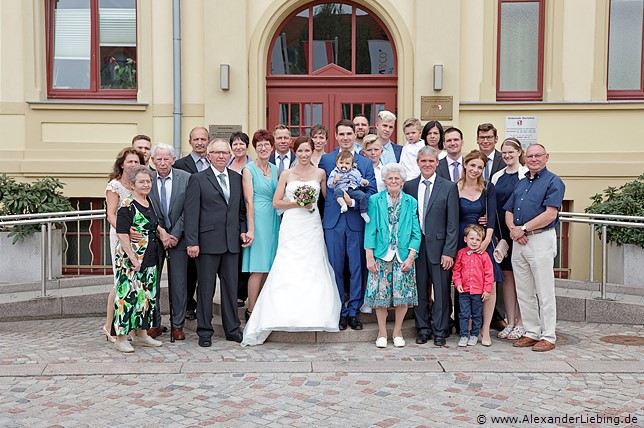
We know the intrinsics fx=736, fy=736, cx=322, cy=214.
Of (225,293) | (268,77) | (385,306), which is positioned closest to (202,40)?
(268,77)

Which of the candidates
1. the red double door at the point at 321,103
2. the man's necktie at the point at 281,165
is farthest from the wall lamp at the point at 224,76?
the man's necktie at the point at 281,165

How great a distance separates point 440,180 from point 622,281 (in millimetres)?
3705

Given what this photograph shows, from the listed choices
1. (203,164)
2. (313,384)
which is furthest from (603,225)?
(203,164)

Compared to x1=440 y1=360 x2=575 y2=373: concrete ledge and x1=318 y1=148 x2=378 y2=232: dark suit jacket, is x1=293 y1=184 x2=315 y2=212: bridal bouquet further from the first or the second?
x1=440 y1=360 x2=575 y2=373: concrete ledge

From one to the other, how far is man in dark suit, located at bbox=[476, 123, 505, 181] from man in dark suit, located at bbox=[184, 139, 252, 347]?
2.58 m

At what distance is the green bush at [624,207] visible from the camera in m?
9.38

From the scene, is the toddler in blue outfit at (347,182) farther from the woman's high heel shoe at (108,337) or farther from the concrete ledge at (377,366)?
the woman's high heel shoe at (108,337)

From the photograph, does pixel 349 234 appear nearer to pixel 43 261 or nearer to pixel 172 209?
pixel 172 209

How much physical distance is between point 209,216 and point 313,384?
209 centimetres

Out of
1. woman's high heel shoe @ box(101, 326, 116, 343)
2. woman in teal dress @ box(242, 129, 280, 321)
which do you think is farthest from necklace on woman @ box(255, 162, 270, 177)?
woman's high heel shoe @ box(101, 326, 116, 343)

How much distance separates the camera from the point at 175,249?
7.33 metres

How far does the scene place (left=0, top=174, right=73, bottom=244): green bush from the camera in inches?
381

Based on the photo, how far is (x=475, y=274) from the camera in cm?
720

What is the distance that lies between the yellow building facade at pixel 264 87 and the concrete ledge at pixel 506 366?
5.02 meters
